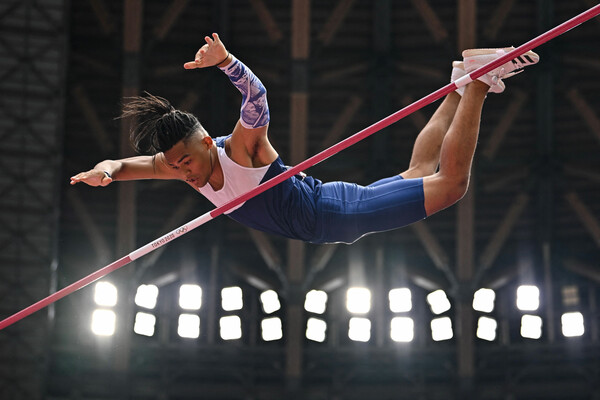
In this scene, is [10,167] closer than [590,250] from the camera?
Yes

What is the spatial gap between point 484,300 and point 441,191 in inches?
272

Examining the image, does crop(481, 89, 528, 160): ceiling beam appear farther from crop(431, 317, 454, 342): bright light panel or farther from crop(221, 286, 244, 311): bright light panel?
crop(221, 286, 244, 311): bright light panel

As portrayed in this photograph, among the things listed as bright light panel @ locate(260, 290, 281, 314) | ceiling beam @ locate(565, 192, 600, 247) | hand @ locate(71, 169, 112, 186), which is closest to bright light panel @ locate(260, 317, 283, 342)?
bright light panel @ locate(260, 290, 281, 314)

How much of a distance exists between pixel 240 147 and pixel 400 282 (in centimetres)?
731

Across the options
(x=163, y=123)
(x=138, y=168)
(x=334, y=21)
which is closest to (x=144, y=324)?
(x=334, y=21)

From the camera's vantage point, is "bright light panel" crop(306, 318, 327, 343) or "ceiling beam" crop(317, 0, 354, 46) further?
"bright light panel" crop(306, 318, 327, 343)

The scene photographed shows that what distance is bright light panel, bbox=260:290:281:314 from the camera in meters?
10.8

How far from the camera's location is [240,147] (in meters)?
4.03

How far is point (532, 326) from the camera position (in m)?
10.6

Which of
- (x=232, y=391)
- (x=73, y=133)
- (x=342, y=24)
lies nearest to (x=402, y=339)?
(x=232, y=391)

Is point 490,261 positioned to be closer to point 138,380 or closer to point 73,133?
point 138,380

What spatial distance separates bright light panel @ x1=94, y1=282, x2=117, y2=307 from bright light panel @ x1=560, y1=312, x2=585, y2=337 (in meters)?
5.66

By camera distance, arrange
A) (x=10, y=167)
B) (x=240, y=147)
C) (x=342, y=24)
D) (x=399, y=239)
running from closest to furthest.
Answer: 1. (x=240, y=147)
2. (x=10, y=167)
3. (x=342, y=24)
4. (x=399, y=239)

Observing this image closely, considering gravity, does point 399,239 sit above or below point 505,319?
above
